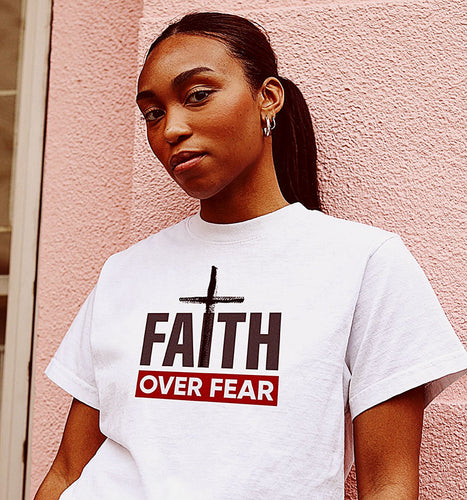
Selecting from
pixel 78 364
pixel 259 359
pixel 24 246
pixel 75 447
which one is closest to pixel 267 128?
pixel 259 359

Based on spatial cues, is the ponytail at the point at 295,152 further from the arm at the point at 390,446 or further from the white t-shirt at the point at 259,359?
the arm at the point at 390,446

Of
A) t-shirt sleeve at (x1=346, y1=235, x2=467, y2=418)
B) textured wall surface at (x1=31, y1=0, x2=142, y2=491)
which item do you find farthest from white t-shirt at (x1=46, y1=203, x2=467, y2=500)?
textured wall surface at (x1=31, y1=0, x2=142, y2=491)

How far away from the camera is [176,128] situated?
1.24 m

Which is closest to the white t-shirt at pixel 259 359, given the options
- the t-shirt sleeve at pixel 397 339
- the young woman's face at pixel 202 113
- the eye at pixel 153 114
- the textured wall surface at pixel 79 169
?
the t-shirt sleeve at pixel 397 339

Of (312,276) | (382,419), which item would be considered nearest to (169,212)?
(312,276)

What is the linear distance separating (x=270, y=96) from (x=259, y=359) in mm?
504

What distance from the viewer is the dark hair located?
134 centimetres

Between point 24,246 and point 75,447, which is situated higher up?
point 24,246

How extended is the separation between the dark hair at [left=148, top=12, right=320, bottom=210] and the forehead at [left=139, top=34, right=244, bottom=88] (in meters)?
0.04

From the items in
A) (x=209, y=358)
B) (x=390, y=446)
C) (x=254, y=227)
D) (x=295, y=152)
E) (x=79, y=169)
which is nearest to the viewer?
(x=390, y=446)

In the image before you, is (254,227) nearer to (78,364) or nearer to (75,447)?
(78,364)

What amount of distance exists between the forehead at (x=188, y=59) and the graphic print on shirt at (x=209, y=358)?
0.37 meters

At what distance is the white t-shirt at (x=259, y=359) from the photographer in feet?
3.62

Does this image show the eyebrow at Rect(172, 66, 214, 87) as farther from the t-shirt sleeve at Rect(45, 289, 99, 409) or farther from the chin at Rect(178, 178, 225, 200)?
the t-shirt sleeve at Rect(45, 289, 99, 409)
